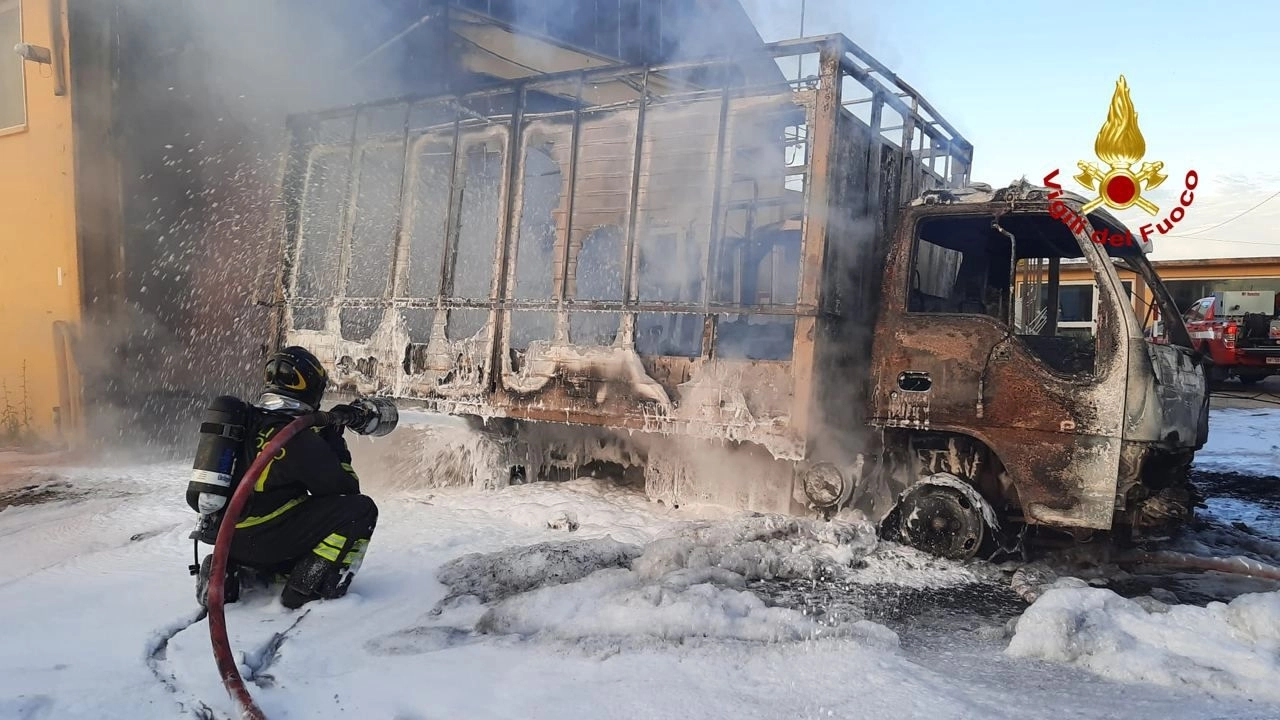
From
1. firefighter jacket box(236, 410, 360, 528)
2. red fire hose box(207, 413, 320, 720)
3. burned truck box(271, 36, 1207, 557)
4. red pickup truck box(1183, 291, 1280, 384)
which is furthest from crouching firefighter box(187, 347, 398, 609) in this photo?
red pickup truck box(1183, 291, 1280, 384)

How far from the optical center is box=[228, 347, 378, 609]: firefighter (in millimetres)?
3426

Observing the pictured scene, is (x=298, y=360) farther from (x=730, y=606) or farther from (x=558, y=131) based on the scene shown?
(x=558, y=131)

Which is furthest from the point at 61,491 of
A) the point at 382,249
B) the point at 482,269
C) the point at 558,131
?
the point at 558,131

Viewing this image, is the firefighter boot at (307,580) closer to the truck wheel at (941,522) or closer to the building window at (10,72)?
the truck wheel at (941,522)

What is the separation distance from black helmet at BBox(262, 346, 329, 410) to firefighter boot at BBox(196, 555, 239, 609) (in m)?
0.77

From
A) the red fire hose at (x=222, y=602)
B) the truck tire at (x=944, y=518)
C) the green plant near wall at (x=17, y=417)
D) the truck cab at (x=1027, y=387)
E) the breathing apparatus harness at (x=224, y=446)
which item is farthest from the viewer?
the green plant near wall at (x=17, y=417)

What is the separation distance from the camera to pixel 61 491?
6.54 metres

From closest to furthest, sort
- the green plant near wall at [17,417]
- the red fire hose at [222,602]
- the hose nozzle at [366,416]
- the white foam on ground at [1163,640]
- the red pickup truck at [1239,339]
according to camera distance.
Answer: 1. the red fire hose at [222,602]
2. the white foam on ground at [1163,640]
3. the hose nozzle at [366,416]
4. the green plant near wall at [17,417]
5. the red pickup truck at [1239,339]

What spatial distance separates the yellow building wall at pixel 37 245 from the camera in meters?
8.20

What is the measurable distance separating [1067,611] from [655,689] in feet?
6.12

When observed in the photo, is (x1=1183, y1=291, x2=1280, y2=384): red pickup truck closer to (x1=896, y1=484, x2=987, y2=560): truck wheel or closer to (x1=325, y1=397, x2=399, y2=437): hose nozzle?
(x1=896, y1=484, x2=987, y2=560): truck wheel

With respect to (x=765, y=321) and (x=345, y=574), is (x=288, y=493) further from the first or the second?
(x=765, y=321)

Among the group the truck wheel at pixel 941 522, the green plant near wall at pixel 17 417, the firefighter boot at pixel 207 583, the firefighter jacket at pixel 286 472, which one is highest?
the firefighter jacket at pixel 286 472

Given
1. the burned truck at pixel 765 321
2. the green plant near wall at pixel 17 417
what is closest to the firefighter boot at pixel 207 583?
the burned truck at pixel 765 321
